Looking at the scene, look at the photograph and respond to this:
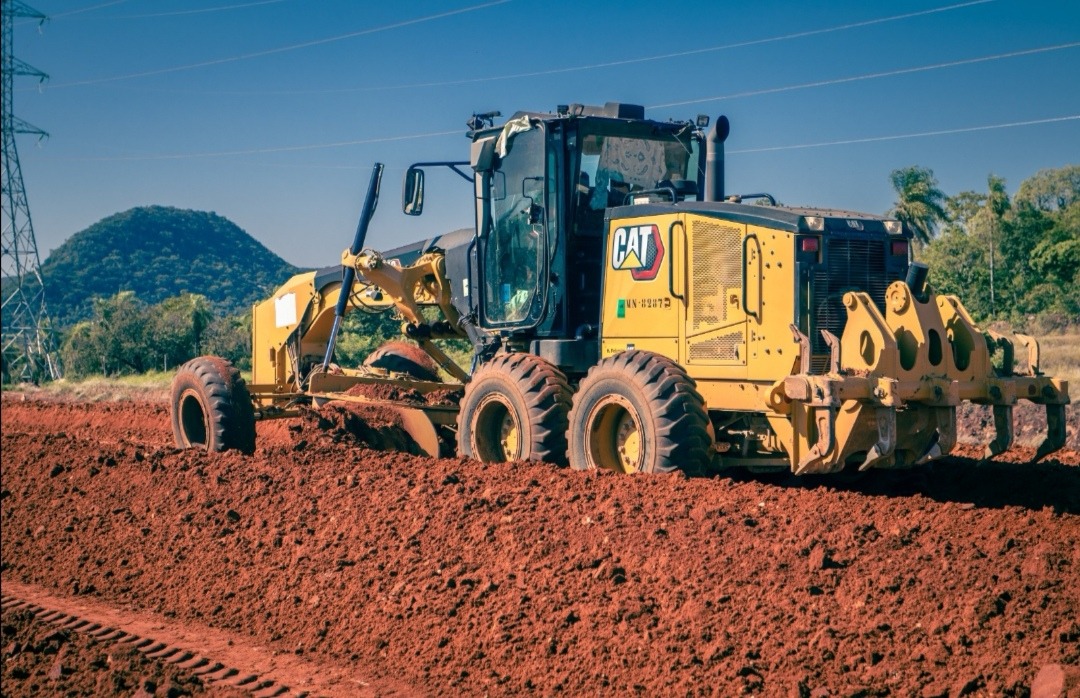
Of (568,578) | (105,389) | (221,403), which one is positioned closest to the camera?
(568,578)

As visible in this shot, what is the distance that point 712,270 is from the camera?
9508 millimetres

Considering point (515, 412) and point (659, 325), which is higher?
point (659, 325)

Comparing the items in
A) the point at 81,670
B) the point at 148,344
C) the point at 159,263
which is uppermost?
the point at 159,263

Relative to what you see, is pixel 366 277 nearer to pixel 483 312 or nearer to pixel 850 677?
pixel 483 312

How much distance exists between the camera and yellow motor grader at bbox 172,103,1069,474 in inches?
338

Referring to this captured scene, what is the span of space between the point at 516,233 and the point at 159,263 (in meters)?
83.0

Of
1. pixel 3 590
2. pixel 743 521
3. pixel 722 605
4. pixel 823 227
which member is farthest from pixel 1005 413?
pixel 3 590

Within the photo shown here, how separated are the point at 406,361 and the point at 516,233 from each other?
4.24 metres

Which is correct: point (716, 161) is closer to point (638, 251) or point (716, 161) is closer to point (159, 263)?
point (638, 251)

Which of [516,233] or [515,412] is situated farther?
[516,233]

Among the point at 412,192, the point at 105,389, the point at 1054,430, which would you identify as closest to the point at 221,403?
the point at 412,192

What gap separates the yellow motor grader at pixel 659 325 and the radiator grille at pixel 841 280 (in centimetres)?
2

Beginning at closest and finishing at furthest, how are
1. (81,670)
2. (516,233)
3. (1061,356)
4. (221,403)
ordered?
1. (81,670)
2. (516,233)
3. (221,403)
4. (1061,356)

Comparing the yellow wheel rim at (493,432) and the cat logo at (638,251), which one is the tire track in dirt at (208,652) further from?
the cat logo at (638,251)
